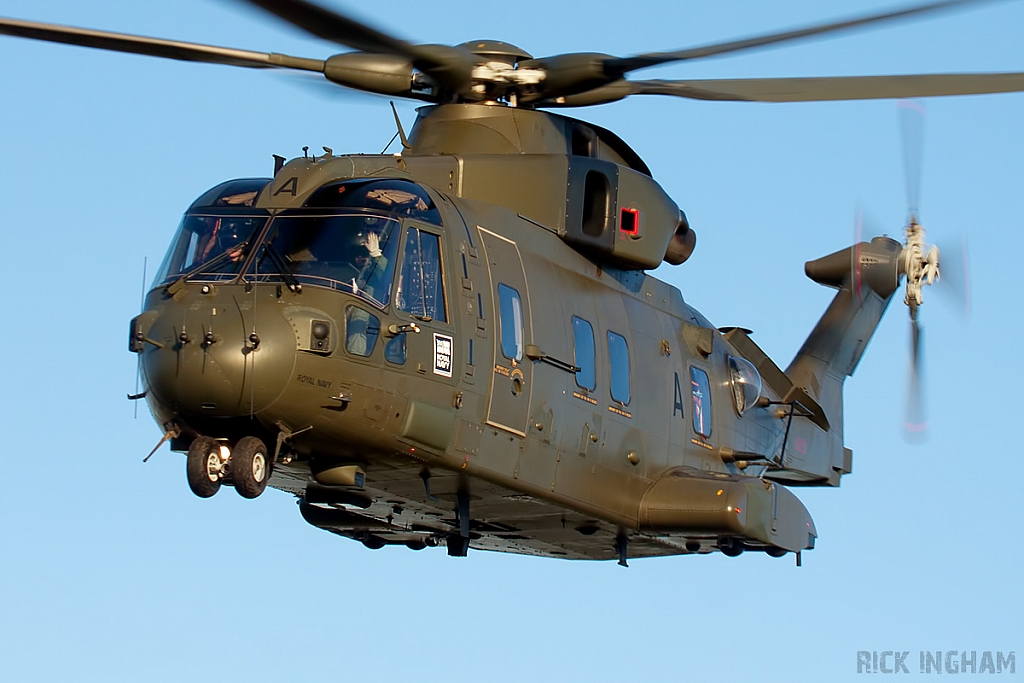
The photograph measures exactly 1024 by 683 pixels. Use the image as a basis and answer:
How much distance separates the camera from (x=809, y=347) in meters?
25.1

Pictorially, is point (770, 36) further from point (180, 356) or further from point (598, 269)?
point (180, 356)

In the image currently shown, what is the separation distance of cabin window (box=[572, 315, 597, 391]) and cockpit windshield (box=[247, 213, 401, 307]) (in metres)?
2.99

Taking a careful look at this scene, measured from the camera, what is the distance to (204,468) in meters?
15.8

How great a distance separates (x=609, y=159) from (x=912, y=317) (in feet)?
17.8

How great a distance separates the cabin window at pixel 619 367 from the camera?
1933cm

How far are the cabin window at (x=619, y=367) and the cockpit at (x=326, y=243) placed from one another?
316 cm

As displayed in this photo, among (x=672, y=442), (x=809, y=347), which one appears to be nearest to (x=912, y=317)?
(x=809, y=347)

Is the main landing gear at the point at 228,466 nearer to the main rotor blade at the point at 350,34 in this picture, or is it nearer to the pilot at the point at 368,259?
the pilot at the point at 368,259

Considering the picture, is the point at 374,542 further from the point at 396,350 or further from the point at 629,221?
the point at 396,350

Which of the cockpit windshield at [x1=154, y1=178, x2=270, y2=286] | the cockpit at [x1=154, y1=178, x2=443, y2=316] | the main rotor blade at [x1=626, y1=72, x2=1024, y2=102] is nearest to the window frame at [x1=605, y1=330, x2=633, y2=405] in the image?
the main rotor blade at [x1=626, y1=72, x2=1024, y2=102]

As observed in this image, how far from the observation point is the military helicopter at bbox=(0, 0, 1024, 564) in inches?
→ 625

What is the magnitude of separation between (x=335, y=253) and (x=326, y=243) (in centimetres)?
16

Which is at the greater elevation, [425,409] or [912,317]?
[912,317]

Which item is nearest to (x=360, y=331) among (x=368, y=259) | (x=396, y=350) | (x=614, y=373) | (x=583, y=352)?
(x=396, y=350)
